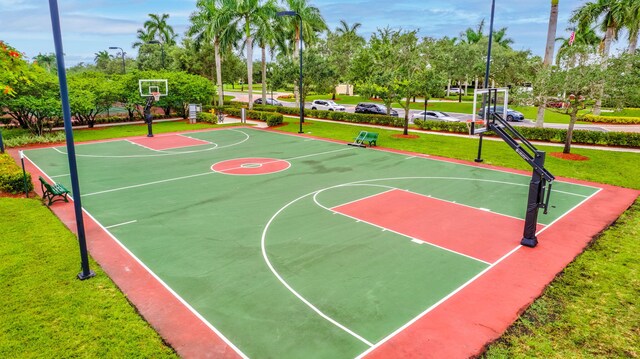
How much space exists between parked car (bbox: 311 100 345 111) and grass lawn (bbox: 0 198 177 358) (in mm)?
45814

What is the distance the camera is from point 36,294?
896cm

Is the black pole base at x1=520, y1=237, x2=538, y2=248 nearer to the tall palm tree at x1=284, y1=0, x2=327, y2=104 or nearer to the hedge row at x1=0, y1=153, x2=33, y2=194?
the hedge row at x1=0, y1=153, x2=33, y2=194

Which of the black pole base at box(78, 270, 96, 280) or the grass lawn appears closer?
the grass lawn

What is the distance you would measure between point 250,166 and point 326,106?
131ft

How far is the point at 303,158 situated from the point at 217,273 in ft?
49.0

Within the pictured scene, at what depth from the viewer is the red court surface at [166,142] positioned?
2883 cm

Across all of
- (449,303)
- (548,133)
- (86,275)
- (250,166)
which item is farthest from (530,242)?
(548,133)

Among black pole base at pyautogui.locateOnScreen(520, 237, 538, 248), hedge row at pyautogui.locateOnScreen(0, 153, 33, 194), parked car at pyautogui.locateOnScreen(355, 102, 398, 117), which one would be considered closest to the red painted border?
black pole base at pyautogui.locateOnScreen(520, 237, 538, 248)

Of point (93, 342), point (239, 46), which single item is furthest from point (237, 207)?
point (239, 46)

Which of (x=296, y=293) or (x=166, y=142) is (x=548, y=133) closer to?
(x=296, y=293)

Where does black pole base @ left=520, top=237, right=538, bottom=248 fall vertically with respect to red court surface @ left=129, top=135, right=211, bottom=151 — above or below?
below

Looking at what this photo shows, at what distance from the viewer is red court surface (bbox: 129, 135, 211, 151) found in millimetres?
28828

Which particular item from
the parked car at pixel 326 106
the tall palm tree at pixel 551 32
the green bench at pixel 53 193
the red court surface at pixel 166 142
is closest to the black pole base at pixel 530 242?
the green bench at pixel 53 193

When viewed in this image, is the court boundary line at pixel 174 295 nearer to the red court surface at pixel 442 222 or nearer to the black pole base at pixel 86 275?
the black pole base at pixel 86 275
